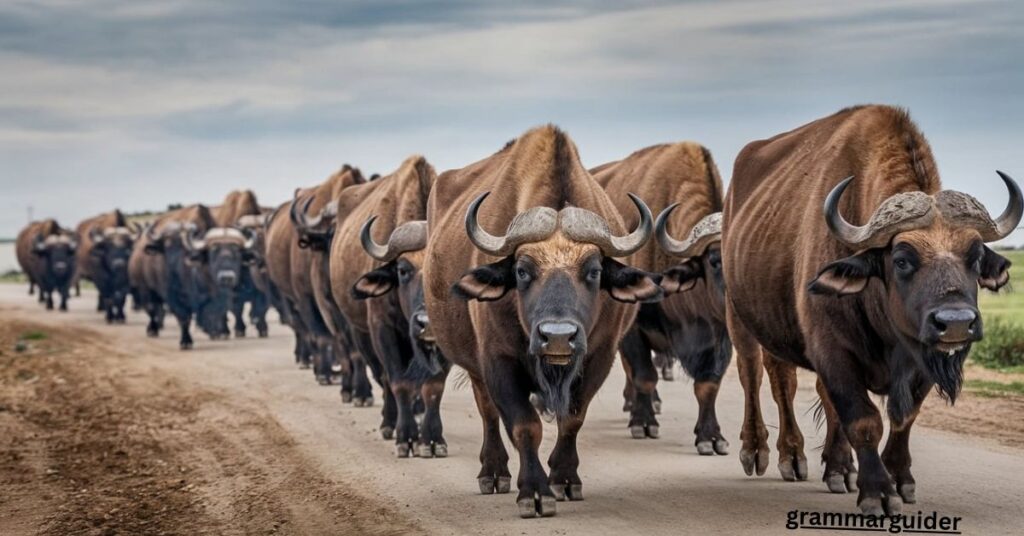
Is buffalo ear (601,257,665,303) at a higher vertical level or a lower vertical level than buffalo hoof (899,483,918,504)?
higher

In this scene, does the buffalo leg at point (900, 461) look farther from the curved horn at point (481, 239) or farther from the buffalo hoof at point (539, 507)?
the curved horn at point (481, 239)

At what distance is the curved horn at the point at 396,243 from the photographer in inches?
510

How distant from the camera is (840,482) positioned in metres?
9.94

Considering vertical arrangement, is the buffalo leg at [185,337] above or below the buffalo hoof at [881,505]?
below

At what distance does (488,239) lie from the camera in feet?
31.2

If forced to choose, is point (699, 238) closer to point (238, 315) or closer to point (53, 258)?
point (238, 315)

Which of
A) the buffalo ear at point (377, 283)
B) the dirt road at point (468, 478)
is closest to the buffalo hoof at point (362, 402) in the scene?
the dirt road at point (468, 478)

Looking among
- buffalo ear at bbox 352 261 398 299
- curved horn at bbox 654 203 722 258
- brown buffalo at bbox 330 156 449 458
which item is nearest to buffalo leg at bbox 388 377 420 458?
brown buffalo at bbox 330 156 449 458

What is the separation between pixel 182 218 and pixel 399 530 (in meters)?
24.6

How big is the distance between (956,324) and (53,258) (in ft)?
129

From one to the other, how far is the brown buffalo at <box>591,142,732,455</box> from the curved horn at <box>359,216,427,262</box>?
1994 mm

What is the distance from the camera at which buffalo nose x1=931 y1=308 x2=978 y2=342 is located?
782cm

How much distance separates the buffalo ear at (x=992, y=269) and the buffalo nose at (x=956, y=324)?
62 cm

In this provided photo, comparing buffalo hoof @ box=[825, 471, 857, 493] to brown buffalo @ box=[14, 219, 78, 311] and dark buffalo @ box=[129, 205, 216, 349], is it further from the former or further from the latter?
brown buffalo @ box=[14, 219, 78, 311]
